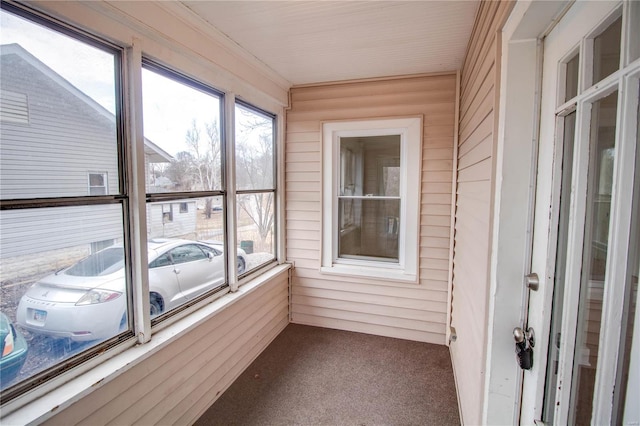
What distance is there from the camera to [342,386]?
93.1 inches

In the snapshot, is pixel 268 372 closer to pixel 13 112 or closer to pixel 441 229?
pixel 441 229

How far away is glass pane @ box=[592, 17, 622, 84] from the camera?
735 mm

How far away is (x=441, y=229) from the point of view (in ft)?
9.54

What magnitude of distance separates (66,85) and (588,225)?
200cm

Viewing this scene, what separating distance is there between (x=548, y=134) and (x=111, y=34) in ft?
6.26

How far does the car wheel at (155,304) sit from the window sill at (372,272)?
5.72ft

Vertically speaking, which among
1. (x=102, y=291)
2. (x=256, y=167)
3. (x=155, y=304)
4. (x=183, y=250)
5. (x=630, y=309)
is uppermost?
(x=256, y=167)

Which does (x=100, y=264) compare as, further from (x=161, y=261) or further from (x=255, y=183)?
(x=255, y=183)

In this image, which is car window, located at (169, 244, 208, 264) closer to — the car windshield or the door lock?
the car windshield

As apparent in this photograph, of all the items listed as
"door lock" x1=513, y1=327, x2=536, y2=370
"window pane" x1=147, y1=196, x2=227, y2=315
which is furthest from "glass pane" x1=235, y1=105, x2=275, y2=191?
"door lock" x1=513, y1=327, x2=536, y2=370

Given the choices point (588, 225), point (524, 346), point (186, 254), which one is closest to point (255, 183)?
point (186, 254)

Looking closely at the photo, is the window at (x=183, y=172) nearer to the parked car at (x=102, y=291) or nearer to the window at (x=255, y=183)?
the parked car at (x=102, y=291)

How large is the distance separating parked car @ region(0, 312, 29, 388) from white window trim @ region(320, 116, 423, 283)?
2.41 m

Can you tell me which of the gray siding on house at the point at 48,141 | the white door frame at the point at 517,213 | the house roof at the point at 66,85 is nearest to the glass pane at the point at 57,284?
the gray siding on house at the point at 48,141
